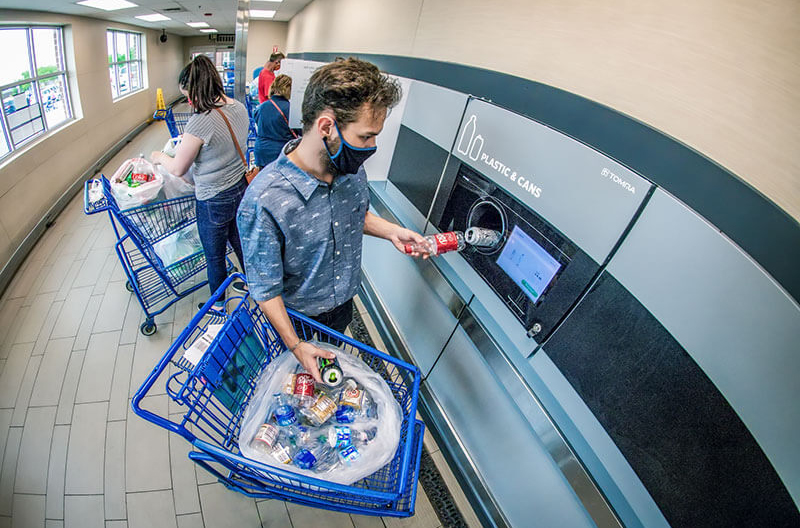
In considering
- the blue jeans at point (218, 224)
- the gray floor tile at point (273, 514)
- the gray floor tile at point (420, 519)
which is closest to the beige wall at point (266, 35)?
the blue jeans at point (218, 224)

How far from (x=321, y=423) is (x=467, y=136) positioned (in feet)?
4.82

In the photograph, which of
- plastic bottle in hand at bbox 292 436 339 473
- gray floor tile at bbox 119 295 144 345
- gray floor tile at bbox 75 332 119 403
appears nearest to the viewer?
plastic bottle in hand at bbox 292 436 339 473

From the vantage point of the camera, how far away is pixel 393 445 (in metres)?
1.36

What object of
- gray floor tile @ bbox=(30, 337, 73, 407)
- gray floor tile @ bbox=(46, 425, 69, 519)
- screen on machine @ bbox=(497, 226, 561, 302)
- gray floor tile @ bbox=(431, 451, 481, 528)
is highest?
screen on machine @ bbox=(497, 226, 561, 302)

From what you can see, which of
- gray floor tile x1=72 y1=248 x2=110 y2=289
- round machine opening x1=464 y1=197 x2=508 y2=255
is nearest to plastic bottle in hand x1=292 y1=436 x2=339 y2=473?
round machine opening x1=464 y1=197 x2=508 y2=255

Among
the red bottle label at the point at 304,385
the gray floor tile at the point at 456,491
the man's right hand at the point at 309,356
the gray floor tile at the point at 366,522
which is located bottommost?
the gray floor tile at the point at 366,522

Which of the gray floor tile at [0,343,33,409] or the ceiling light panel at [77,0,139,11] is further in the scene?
the ceiling light panel at [77,0,139,11]

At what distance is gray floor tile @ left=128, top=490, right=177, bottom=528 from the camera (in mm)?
1807

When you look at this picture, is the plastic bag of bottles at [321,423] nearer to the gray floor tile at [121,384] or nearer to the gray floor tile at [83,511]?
the gray floor tile at [83,511]

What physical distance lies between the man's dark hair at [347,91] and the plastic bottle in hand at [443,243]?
66 cm

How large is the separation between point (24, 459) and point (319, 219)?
96.8 inches

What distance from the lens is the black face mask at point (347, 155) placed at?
1261mm

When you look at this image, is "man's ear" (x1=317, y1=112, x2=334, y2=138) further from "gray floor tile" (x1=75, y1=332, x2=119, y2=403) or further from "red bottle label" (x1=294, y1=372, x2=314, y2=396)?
"gray floor tile" (x1=75, y1=332, x2=119, y2=403)

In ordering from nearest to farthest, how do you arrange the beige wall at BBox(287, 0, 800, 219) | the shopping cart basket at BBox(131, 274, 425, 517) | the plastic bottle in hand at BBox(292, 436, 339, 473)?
the beige wall at BBox(287, 0, 800, 219) → the shopping cart basket at BBox(131, 274, 425, 517) → the plastic bottle in hand at BBox(292, 436, 339, 473)
